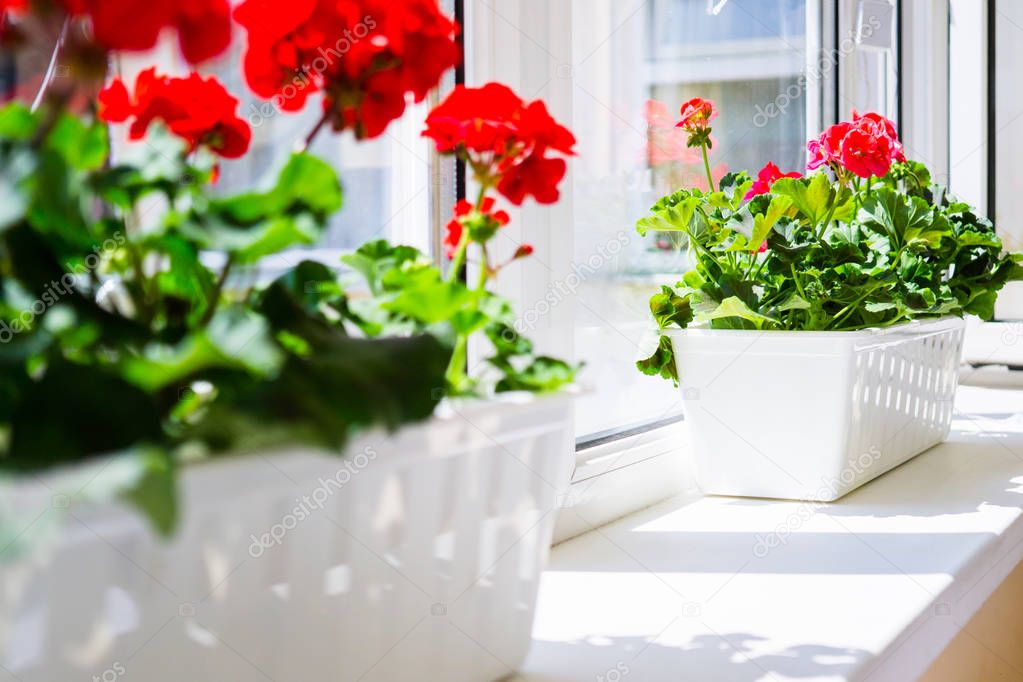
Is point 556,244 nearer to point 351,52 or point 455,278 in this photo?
point 455,278

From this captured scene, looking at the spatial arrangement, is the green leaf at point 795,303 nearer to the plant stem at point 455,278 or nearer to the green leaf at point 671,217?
the green leaf at point 671,217

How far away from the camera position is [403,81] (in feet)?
1.66

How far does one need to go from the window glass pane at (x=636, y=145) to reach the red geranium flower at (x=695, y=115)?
0.08m

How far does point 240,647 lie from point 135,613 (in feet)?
0.20

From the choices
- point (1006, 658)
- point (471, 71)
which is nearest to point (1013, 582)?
point (1006, 658)

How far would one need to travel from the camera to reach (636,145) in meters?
1.28

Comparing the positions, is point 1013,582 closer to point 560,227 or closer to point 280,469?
point 560,227

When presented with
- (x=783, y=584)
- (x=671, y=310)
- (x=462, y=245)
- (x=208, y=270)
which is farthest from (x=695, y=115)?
(x=208, y=270)

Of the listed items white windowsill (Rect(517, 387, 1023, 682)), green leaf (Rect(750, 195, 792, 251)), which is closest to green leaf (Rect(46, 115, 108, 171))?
white windowsill (Rect(517, 387, 1023, 682))

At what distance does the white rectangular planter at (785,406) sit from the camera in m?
1.12

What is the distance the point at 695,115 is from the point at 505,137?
674mm

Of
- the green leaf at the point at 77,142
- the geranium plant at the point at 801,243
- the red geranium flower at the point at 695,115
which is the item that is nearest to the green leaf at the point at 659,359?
the geranium plant at the point at 801,243

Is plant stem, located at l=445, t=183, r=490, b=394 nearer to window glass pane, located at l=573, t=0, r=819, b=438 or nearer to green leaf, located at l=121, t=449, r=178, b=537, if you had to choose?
green leaf, located at l=121, t=449, r=178, b=537

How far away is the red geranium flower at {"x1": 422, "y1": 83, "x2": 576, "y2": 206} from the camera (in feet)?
1.86
